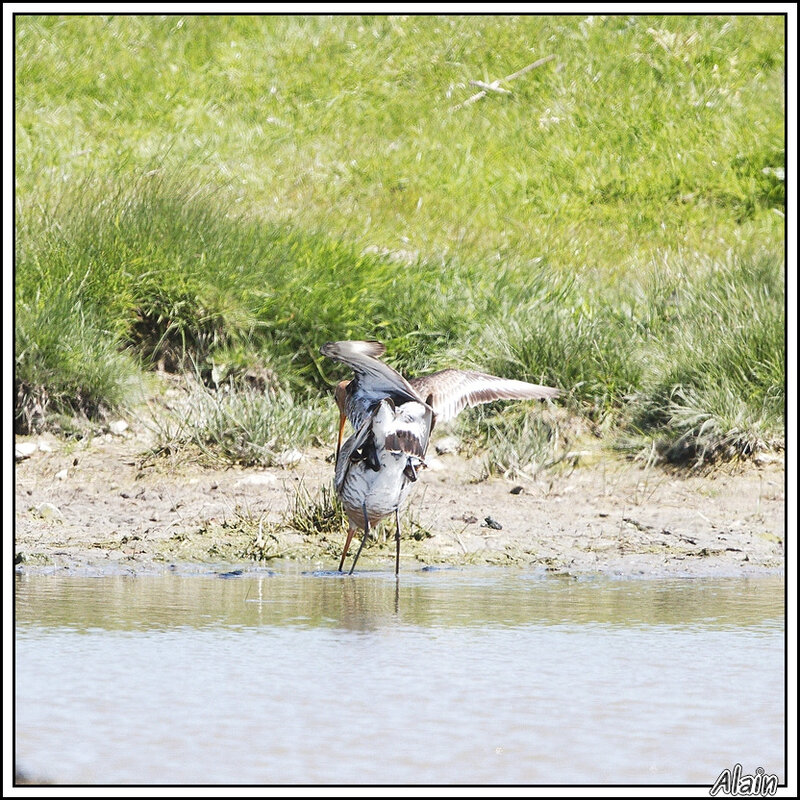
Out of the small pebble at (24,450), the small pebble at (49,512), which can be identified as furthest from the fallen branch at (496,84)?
the small pebble at (49,512)

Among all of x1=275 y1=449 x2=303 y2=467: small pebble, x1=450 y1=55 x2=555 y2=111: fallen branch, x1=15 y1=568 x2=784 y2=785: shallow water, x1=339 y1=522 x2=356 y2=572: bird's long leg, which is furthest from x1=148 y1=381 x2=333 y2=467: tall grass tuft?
x1=450 y1=55 x2=555 y2=111: fallen branch

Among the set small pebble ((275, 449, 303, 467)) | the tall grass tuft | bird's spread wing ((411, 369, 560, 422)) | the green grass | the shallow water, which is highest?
the green grass

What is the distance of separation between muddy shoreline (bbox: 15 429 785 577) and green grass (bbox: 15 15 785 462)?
0.26m

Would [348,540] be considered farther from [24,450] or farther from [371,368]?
[24,450]

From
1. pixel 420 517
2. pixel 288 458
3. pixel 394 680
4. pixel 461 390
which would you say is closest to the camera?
pixel 394 680

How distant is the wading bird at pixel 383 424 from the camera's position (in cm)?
527

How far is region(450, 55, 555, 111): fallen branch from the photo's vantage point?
1246cm

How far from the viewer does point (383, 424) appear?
5301mm

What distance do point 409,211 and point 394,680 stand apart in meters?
6.83

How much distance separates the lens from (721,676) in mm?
4297

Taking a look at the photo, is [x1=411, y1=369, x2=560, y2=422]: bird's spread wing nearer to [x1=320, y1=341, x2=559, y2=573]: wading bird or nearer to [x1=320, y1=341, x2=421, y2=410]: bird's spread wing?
[x1=320, y1=341, x2=559, y2=573]: wading bird

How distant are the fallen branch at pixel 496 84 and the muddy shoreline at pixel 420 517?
5.84 meters

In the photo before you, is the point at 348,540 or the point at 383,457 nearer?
the point at 383,457

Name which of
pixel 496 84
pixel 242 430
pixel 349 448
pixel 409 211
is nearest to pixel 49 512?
pixel 242 430
